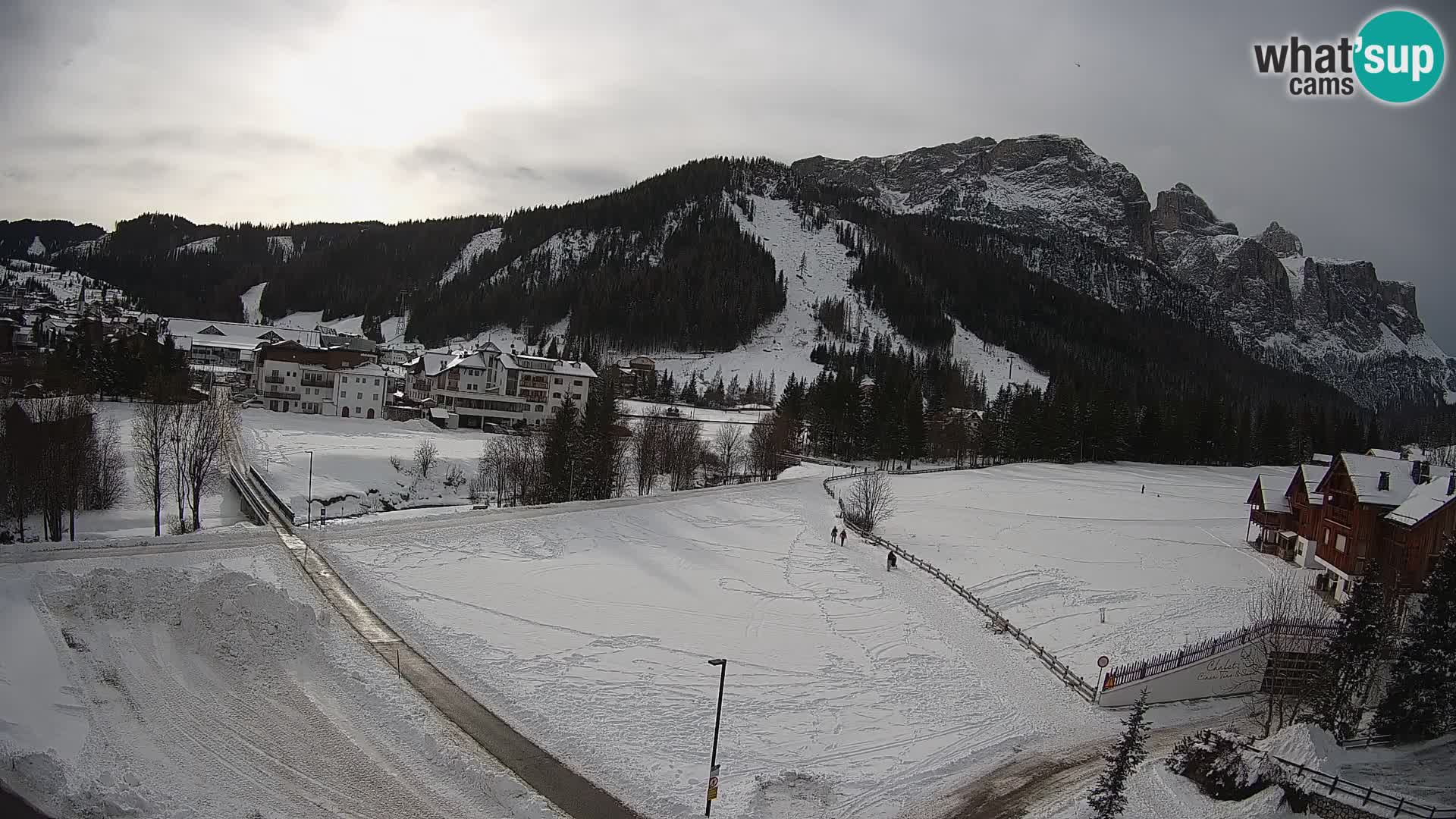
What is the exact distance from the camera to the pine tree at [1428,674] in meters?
20.3

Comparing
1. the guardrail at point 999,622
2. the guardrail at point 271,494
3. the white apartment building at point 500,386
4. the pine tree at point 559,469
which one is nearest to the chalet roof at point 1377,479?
the guardrail at point 999,622

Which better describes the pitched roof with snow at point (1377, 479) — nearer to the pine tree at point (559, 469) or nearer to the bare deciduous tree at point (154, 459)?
the pine tree at point (559, 469)

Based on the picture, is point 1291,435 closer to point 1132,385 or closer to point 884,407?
point 884,407

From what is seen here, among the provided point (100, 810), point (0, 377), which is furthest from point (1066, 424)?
point (0, 377)

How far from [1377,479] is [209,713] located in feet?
158

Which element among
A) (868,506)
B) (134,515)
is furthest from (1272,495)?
(134,515)

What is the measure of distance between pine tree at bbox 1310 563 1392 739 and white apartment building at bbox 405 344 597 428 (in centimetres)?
7515

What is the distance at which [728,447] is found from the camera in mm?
76562

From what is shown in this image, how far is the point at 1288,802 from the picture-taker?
1809 centimetres

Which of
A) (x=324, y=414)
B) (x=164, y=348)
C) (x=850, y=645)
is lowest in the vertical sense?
(x=850, y=645)

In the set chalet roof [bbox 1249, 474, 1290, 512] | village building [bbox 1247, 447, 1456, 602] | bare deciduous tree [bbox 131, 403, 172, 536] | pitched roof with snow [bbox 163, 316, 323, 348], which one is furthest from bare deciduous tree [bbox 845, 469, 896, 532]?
pitched roof with snow [bbox 163, 316, 323, 348]

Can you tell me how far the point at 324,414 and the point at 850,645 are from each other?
7203 cm

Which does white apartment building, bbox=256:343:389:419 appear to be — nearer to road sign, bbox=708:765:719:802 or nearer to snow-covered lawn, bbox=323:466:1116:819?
snow-covered lawn, bbox=323:466:1116:819

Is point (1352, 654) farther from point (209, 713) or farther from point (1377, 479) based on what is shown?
point (209, 713)
